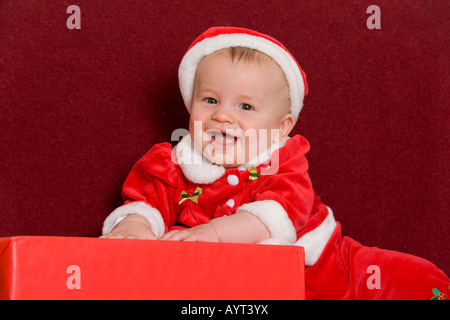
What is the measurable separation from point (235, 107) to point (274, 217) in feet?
0.70

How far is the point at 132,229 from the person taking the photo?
3.08ft

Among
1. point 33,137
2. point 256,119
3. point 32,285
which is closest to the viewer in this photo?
point 32,285

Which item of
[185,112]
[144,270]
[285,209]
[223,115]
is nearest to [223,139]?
[223,115]

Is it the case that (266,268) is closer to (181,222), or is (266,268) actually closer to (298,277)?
(298,277)

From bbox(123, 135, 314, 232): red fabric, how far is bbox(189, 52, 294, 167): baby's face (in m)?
0.05

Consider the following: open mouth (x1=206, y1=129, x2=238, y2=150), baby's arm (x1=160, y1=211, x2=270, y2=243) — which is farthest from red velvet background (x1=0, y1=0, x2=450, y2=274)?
baby's arm (x1=160, y1=211, x2=270, y2=243)

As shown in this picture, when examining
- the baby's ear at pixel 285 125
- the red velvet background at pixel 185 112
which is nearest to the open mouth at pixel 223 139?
the baby's ear at pixel 285 125

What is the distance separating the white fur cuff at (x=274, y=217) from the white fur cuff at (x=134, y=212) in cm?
17

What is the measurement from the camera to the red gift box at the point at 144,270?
61cm

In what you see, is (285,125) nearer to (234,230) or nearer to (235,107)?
(235,107)

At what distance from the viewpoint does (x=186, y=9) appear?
1.26 m
